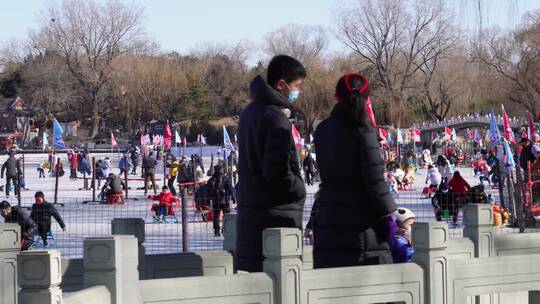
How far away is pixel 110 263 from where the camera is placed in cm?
585

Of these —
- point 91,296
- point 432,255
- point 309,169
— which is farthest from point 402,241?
point 309,169

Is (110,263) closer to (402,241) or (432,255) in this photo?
(432,255)

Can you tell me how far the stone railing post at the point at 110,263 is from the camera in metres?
5.83

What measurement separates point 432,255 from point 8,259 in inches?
110

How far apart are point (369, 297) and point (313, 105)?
82.0 metres

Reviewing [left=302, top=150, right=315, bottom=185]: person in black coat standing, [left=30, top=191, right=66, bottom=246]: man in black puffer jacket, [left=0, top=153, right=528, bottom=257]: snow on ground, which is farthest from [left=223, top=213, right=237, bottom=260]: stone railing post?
[left=302, top=150, right=315, bottom=185]: person in black coat standing

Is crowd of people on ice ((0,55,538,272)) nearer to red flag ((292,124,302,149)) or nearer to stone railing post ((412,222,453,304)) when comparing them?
stone railing post ((412,222,453,304))

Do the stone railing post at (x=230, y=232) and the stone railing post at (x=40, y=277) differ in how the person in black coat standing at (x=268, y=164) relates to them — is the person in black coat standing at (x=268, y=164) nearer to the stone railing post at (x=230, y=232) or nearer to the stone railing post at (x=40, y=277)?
the stone railing post at (x=230, y=232)

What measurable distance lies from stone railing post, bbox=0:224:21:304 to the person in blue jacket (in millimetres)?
2638

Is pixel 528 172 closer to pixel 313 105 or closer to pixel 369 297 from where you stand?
pixel 369 297

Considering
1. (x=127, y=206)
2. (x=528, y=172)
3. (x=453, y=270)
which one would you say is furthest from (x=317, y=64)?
(x=453, y=270)

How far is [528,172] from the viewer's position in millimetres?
21203

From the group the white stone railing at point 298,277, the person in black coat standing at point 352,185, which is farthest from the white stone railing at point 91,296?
the person in black coat standing at point 352,185

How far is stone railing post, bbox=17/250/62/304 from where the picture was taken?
17.4 ft
